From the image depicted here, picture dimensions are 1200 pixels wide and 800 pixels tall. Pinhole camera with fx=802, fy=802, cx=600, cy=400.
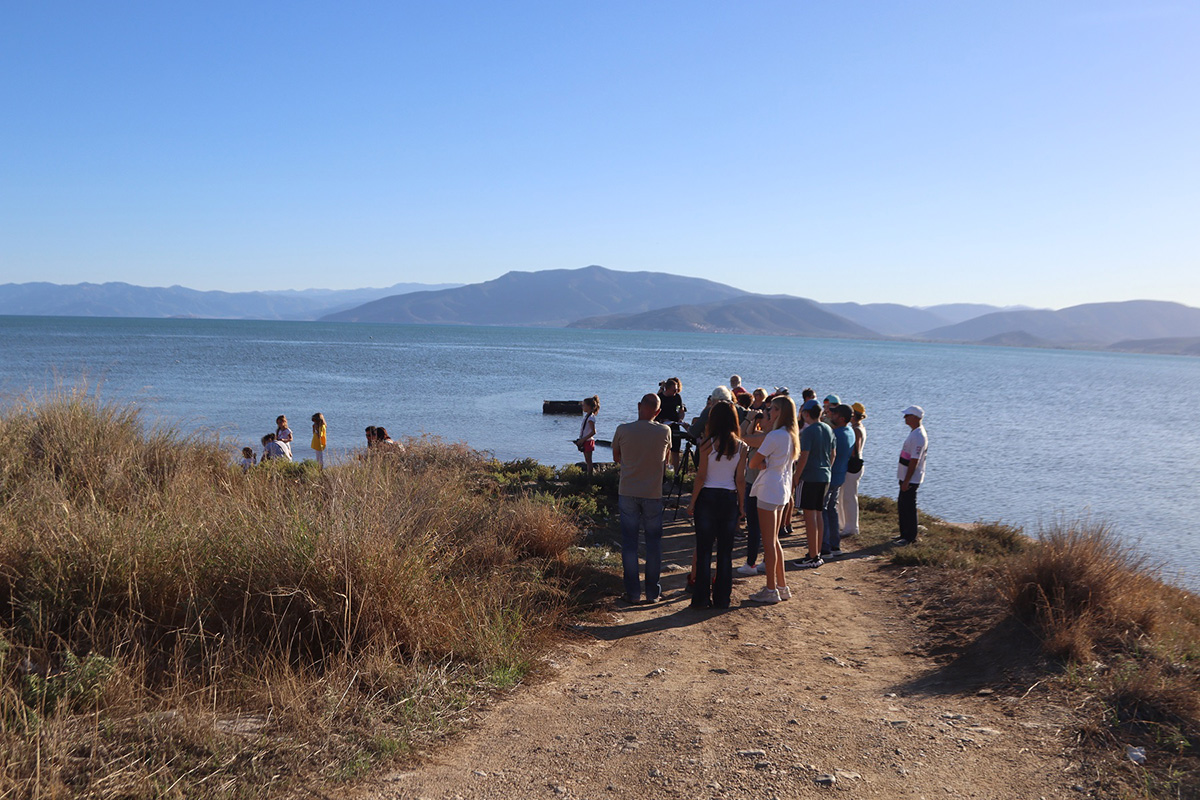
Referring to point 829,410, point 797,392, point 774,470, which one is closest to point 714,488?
point 774,470

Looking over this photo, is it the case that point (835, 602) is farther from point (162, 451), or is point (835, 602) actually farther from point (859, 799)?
point (162, 451)

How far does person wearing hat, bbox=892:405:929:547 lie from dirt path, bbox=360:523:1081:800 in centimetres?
351

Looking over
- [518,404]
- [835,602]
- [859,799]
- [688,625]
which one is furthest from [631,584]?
[518,404]

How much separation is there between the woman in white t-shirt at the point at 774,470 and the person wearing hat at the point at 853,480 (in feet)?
9.05

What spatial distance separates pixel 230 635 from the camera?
4.77 metres

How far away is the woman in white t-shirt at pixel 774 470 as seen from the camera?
7410mm

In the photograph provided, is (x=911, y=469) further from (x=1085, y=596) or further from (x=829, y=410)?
(x=1085, y=596)

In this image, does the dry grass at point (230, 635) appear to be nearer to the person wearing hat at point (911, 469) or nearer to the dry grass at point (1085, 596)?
the dry grass at point (1085, 596)

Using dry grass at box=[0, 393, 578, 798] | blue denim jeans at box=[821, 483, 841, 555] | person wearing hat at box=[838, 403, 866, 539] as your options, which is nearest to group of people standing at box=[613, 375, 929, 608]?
dry grass at box=[0, 393, 578, 798]

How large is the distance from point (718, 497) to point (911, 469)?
12.3 ft

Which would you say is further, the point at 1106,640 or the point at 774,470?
the point at 774,470

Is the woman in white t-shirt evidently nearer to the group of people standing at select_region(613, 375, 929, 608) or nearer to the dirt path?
the group of people standing at select_region(613, 375, 929, 608)

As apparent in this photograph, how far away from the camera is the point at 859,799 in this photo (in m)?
3.79

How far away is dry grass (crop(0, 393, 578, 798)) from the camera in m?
3.67
